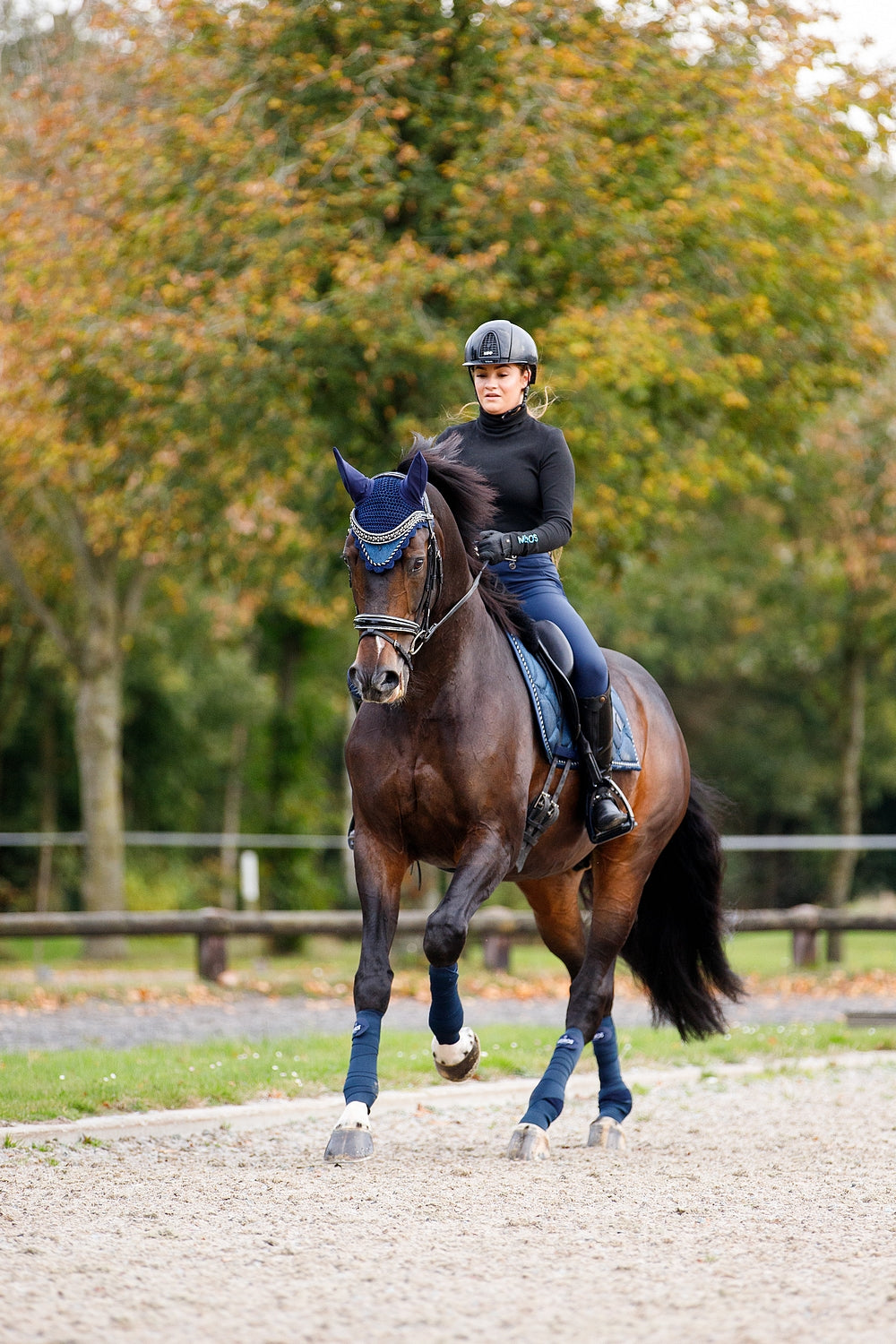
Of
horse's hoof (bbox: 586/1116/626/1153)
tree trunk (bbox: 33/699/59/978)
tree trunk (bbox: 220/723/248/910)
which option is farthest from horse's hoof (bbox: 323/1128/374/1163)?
tree trunk (bbox: 220/723/248/910)

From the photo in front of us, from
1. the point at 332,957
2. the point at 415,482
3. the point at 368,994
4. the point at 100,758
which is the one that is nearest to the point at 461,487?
the point at 415,482

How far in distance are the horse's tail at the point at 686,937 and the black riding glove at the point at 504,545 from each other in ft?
7.64

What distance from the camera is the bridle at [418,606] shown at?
5516 millimetres

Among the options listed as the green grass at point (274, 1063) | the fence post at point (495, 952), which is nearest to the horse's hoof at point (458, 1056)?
the green grass at point (274, 1063)

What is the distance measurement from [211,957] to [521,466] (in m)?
9.34

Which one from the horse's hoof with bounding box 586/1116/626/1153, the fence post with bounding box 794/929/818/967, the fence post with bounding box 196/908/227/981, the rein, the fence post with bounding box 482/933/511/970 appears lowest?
the fence post with bounding box 794/929/818/967

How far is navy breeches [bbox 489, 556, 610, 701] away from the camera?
679 centimetres

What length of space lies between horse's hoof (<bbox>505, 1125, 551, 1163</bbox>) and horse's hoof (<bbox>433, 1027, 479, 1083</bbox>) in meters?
0.32

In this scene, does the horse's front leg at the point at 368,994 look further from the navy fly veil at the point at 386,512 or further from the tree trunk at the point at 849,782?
the tree trunk at the point at 849,782

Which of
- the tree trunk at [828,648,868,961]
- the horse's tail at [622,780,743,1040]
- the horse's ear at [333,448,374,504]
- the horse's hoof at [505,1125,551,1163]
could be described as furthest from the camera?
the tree trunk at [828,648,868,961]

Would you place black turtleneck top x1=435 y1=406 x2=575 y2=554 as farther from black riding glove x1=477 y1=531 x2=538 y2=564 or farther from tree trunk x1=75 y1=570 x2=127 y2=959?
tree trunk x1=75 y1=570 x2=127 y2=959

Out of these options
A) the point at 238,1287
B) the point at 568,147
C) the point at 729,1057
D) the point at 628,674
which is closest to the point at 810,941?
the point at 729,1057

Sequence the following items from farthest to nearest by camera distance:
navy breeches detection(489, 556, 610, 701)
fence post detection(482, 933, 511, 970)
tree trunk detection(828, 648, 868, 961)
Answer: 1. tree trunk detection(828, 648, 868, 961)
2. fence post detection(482, 933, 511, 970)
3. navy breeches detection(489, 556, 610, 701)

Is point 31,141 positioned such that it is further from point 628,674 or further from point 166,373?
point 628,674
